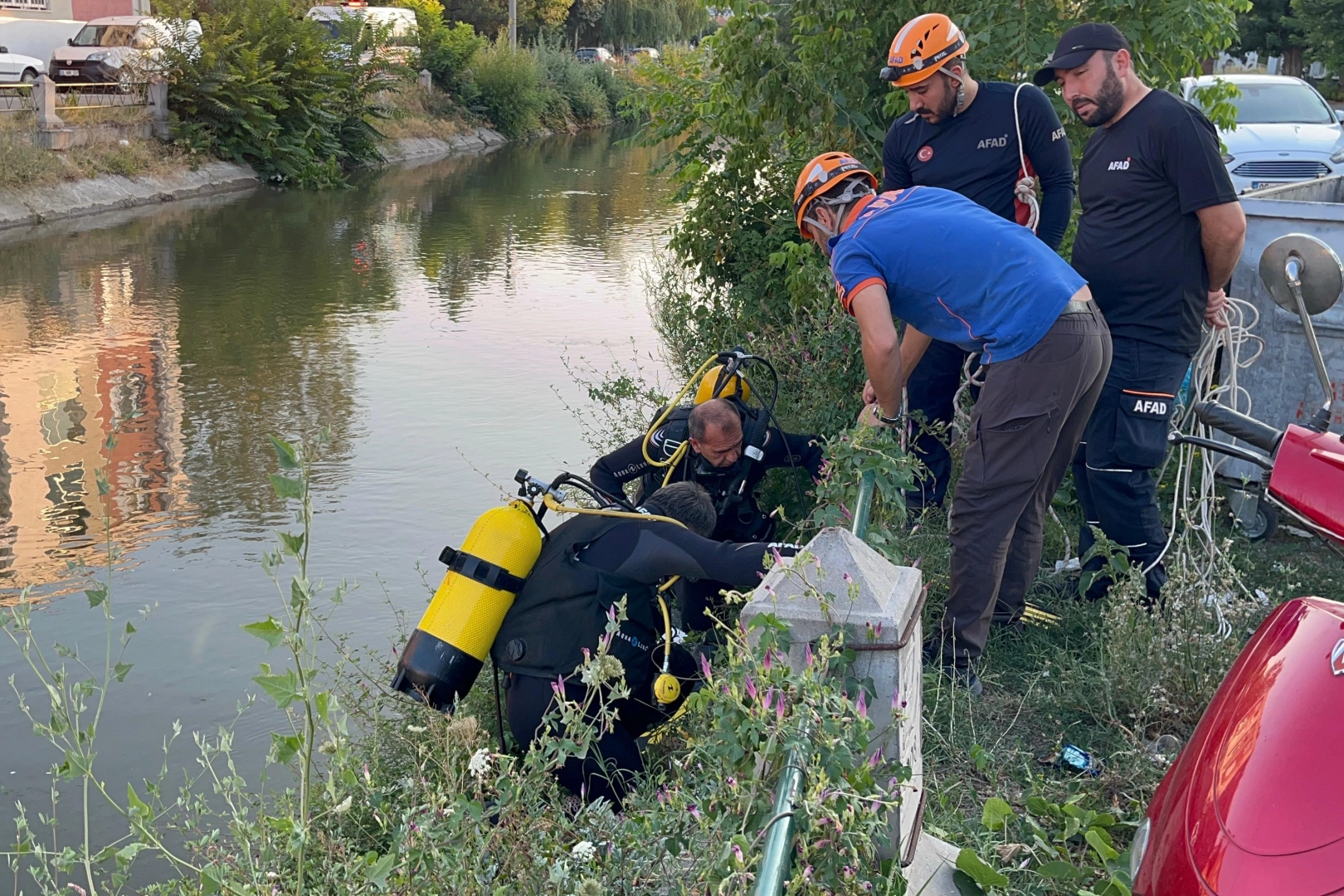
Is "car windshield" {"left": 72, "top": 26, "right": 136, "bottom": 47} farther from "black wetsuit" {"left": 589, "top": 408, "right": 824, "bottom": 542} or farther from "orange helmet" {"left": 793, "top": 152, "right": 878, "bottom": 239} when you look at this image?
"orange helmet" {"left": 793, "top": 152, "right": 878, "bottom": 239}

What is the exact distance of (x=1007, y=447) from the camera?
3877mm

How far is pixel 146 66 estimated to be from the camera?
72.9 ft

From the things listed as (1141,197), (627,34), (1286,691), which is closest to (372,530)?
(1141,197)

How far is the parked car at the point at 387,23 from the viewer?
28312 millimetres

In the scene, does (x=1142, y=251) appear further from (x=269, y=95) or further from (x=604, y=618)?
(x=269, y=95)

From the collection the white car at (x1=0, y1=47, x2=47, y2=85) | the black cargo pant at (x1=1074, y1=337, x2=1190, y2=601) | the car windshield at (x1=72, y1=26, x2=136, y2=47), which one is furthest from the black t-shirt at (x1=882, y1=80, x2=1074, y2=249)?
the car windshield at (x1=72, y1=26, x2=136, y2=47)

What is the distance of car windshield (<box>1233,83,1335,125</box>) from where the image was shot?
14.9 metres

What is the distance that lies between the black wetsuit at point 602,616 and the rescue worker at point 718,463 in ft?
2.48

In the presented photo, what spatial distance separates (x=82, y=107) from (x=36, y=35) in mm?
7538

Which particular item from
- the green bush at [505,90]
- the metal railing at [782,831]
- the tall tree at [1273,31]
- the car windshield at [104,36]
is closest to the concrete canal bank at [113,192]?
the car windshield at [104,36]

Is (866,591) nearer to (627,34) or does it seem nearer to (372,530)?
(372,530)

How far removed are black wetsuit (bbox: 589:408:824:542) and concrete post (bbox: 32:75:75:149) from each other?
16.5 metres

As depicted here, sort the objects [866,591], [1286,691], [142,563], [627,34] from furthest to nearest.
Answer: [627,34], [142,563], [866,591], [1286,691]

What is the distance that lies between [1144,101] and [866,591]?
8.52ft
